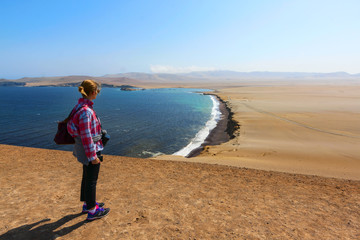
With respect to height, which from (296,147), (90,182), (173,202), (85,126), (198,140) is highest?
(85,126)

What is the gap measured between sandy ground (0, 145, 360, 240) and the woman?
121 centimetres

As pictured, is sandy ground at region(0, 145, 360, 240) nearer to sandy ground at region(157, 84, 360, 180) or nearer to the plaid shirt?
the plaid shirt

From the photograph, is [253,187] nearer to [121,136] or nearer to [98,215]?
[98,215]

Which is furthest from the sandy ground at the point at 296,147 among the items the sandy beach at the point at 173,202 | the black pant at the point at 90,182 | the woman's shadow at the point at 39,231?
the woman's shadow at the point at 39,231

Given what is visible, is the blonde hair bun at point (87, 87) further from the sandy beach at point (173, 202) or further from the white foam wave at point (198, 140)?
the white foam wave at point (198, 140)

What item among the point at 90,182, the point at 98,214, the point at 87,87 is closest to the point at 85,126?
the point at 87,87

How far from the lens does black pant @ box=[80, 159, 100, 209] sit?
161 inches

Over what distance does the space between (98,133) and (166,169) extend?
5.53m

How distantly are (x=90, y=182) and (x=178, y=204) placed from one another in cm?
257

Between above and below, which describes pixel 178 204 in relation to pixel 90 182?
below

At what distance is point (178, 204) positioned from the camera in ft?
19.0

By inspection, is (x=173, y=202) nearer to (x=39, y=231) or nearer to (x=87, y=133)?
(x=39, y=231)

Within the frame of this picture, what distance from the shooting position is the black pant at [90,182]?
4.09m

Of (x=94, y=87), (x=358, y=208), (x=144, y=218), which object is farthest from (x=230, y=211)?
(x=94, y=87)
